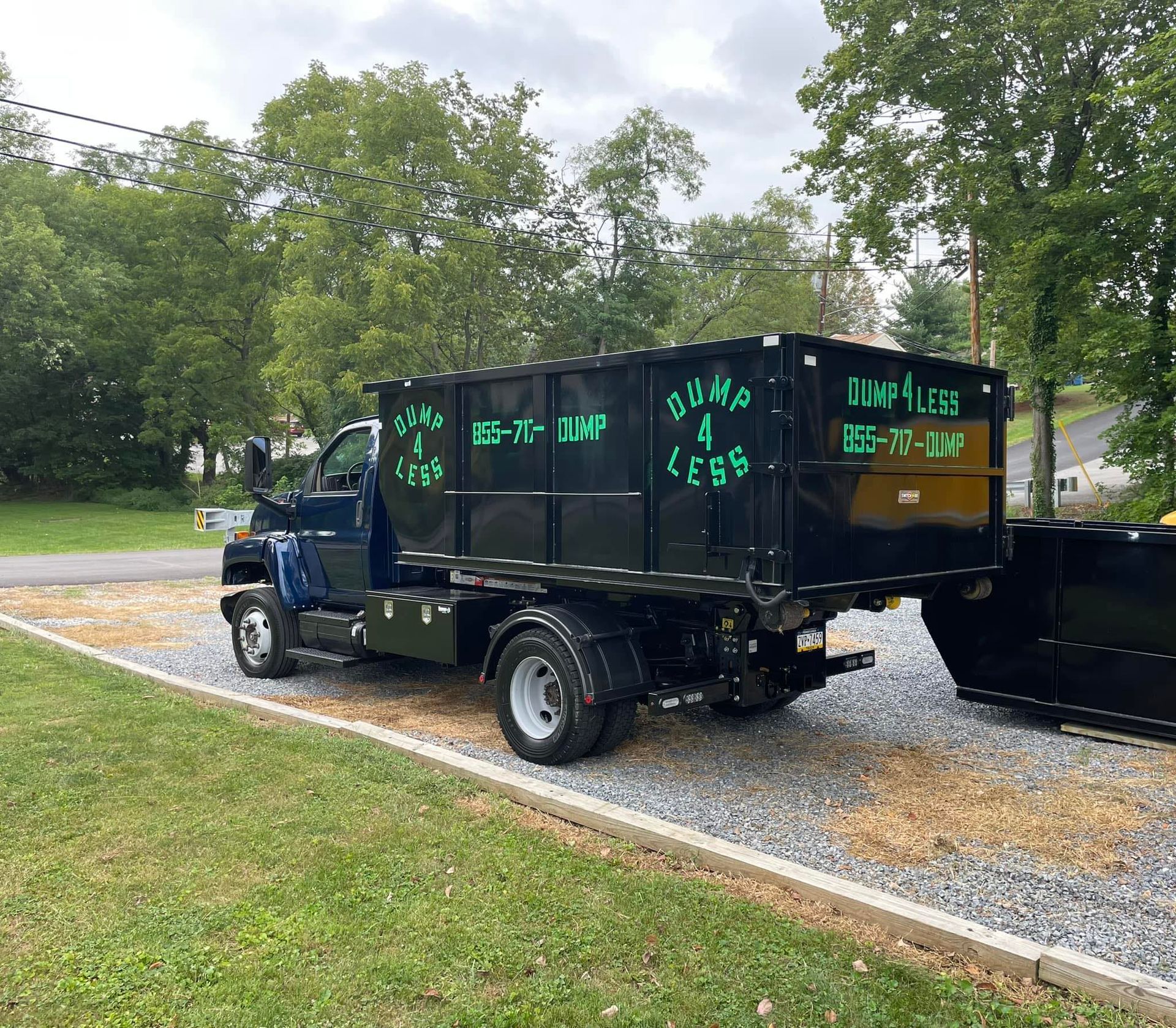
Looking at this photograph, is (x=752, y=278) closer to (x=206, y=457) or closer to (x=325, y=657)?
(x=206, y=457)

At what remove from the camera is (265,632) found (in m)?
8.54

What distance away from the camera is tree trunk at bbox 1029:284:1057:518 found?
75.1 feet

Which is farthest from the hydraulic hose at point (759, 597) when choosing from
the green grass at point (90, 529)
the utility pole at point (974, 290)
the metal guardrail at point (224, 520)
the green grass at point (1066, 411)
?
the green grass at point (1066, 411)

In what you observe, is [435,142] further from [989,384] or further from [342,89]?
[989,384]

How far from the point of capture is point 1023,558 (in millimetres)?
6715

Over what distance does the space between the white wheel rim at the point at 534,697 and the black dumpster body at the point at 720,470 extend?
1.95ft

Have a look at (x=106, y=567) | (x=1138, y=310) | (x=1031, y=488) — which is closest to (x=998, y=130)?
(x=1138, y=310)

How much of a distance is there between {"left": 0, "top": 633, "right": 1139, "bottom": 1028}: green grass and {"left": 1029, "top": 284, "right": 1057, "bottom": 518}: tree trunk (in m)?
21.4

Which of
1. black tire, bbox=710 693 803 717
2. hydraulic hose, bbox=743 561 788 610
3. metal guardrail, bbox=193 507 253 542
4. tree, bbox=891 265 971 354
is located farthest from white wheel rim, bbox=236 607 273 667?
tree, bbox=891 265 971 354

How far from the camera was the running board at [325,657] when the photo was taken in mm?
7781

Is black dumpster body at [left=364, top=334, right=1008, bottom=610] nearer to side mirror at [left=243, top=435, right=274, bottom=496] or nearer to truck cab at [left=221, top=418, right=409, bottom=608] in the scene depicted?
truck cab at [left=221, top=418, right=409, bottom=608]

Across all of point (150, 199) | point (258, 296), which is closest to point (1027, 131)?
point (258, 296)

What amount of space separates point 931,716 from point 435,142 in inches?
1144

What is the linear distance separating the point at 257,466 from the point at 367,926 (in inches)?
208
